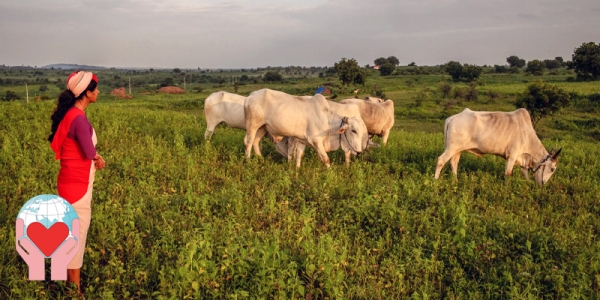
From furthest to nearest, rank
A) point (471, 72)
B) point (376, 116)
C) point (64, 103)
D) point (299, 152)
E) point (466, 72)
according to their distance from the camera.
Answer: point (466, 72) → point (471, 72) → point (376, 116) → point (299, 152) → point (64, 103)

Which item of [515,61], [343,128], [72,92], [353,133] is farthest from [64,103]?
[515,61]

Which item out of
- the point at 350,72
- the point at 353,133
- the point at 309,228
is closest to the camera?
the point at 309,228

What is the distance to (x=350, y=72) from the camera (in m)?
47.9

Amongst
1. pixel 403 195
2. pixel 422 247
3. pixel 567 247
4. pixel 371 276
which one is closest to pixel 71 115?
pixel 371 276

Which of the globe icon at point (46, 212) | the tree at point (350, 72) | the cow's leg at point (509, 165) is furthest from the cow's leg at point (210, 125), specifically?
the tree at point (350, 72)

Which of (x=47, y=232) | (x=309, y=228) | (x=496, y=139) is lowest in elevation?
(x=309, y=228)

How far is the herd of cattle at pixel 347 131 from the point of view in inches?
371

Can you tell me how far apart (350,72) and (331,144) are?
38784mm

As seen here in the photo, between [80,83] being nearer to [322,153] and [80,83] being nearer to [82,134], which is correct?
[82,134]

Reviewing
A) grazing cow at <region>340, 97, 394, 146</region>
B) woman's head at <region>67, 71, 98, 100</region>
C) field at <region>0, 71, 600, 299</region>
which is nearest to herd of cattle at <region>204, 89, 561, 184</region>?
field at <region>0, 71, 600, 299</region>

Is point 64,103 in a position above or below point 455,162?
above

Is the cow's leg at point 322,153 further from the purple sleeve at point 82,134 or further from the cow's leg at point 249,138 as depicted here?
the purple sleeve at point 82,134

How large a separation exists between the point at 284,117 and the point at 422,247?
195 inches

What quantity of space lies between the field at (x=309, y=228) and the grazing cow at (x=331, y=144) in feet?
1.22
